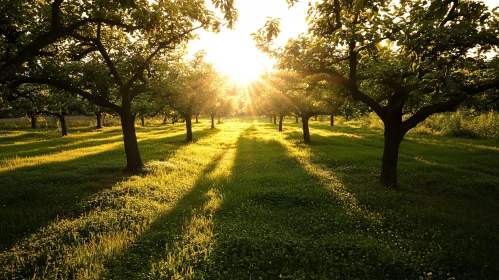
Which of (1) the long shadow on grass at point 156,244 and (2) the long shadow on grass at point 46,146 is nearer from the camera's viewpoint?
(1) the long shadow on grass at point 156,244

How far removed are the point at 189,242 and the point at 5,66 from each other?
707cm

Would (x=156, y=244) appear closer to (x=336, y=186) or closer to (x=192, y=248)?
(x=192, y=248)

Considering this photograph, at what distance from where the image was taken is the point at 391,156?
13398 millimetres

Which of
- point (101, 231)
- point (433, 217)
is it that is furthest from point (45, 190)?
point (433, 217)

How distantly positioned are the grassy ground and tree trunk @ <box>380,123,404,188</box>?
85 cm

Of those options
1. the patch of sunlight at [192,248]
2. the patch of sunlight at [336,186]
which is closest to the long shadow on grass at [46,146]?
the patch of sunlight at [192,248]

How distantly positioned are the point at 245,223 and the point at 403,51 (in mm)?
7367

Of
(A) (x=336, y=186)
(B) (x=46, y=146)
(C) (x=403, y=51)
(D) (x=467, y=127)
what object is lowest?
(A) (x=336, y=186)

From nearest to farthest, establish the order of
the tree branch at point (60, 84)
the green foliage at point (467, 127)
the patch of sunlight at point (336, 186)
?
the patch of sunlight at point (336, 186) → the tree branch at point (60, 84) → the green foliage at point (467, 127)

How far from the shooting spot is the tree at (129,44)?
35.3ft

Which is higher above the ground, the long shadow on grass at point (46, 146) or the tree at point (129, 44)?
the tree at point (129, 44)

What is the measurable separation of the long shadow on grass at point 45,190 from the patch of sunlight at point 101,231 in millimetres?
652

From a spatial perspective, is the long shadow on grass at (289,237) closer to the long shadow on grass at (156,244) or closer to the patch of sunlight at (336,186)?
the patch of sunlight at (336,186)

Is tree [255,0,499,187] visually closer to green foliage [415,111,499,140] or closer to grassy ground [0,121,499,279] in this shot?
grassy ground [0,121,499,279]
